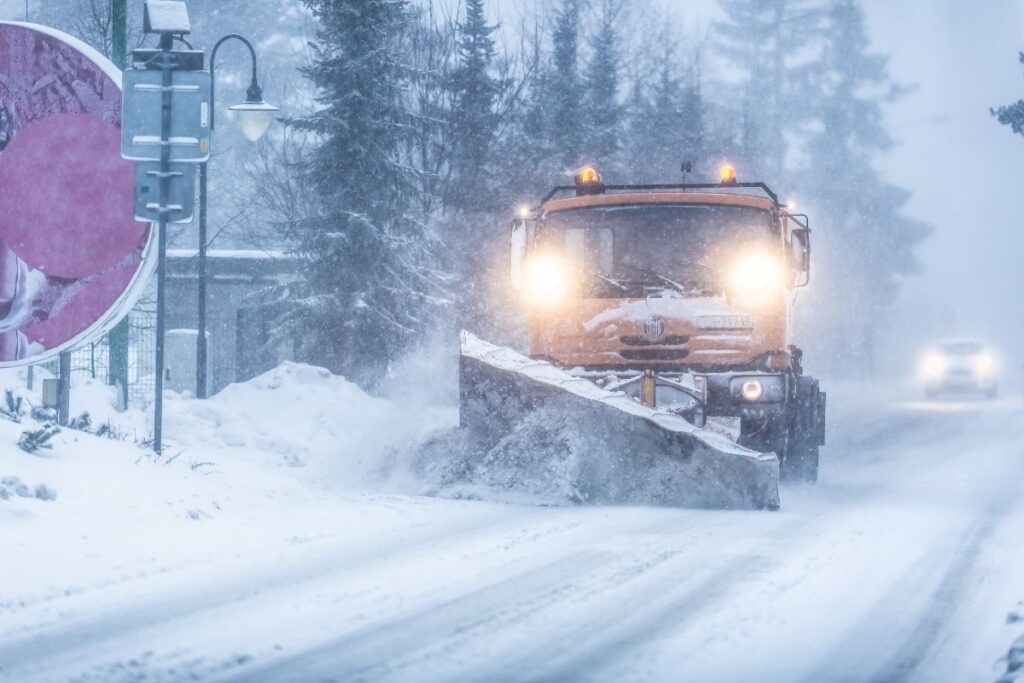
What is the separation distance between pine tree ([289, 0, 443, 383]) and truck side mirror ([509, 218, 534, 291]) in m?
13.0

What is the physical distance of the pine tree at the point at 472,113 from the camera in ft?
97.6

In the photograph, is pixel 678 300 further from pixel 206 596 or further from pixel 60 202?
pixel 206 596

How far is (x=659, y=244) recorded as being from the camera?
11.9 m

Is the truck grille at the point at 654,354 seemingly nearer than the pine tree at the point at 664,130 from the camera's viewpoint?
Yes

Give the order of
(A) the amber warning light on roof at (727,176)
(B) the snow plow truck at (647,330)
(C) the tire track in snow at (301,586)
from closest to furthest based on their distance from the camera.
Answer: (C) the tire track in snow at (301,586), (B) the snow plow truck at (647,330), (A) the amber warning light on roof at (727,176)

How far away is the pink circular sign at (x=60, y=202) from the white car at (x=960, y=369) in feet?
84.7

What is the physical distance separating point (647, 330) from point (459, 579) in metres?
4.97

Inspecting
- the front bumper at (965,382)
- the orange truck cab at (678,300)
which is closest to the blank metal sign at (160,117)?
the orange truck cab at (678,300)

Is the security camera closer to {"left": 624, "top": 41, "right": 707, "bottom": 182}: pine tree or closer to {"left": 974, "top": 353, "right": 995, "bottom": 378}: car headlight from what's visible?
{"left": 624, "top": 41, "right": 707, "bottom": 182}: pine tree

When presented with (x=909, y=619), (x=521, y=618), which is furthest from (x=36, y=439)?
(x=909, y=619)

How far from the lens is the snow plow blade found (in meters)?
9.95

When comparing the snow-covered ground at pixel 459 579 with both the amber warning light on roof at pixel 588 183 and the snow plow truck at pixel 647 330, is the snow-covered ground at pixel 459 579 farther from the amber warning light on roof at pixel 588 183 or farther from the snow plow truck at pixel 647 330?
the amber warning light on roof at pixel 588 183

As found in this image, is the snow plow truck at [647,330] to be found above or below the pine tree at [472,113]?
below

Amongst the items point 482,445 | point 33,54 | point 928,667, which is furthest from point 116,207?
point 928,667
